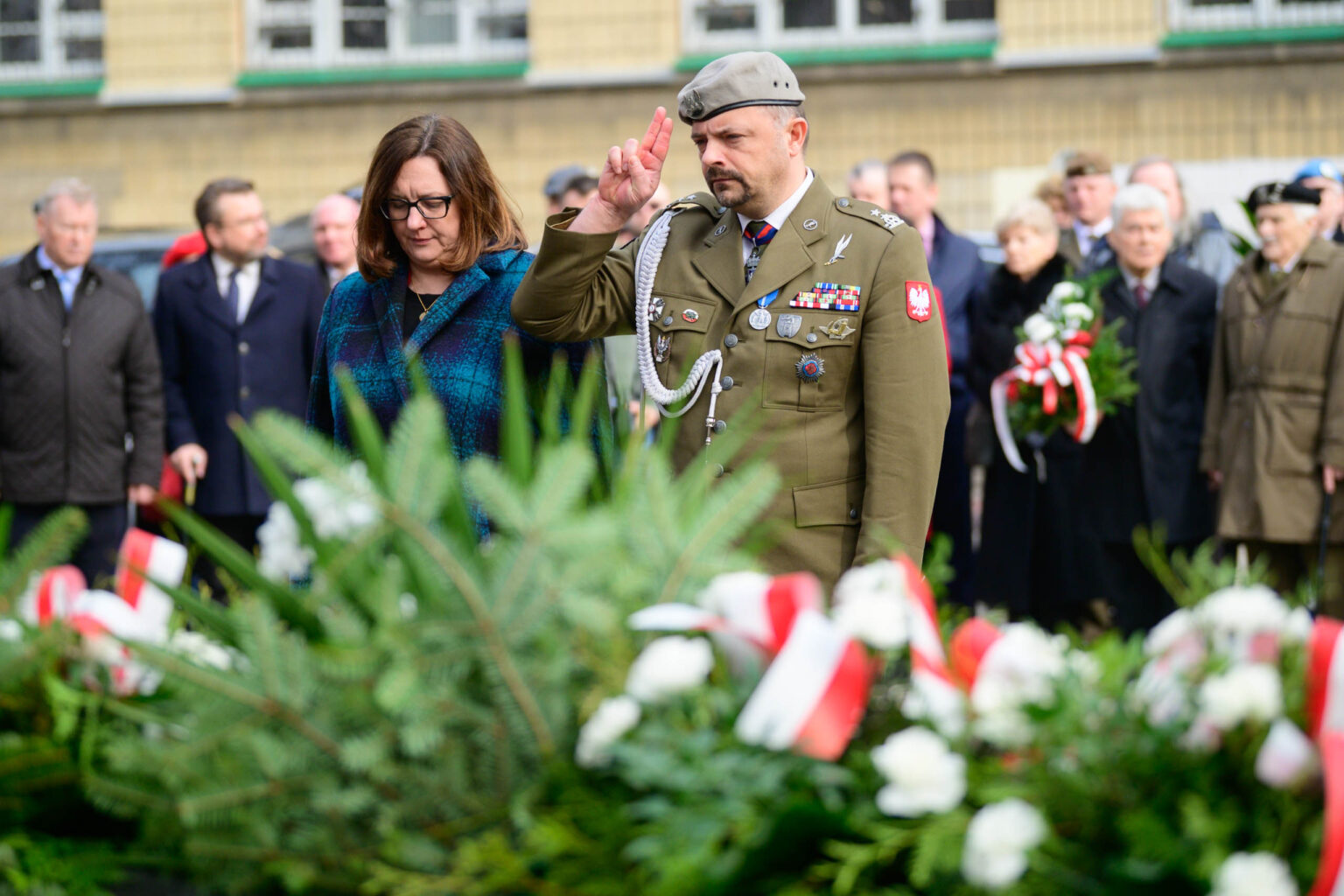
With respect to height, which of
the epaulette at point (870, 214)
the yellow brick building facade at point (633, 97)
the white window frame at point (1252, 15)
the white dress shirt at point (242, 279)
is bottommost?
the white dress shirt at point (242, 279)

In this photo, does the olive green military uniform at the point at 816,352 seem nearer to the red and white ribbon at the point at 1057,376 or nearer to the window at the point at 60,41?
the red and white ribbon at the point at 1057,376

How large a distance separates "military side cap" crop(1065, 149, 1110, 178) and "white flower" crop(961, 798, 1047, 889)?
6.66 m

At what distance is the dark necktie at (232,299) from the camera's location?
22.4 feet

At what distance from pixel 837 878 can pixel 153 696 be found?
0.74m

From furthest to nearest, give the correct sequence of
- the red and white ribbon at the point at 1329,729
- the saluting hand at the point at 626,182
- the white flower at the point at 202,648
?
the saluting hand at the point at 626,182 → the white flower at the point at 202,648 → the red and white ribbon at the point at 1329,729

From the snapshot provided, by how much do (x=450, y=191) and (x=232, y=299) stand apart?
11.7 ft

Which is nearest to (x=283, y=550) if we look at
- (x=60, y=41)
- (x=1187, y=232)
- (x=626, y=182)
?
(x=626, y=182)

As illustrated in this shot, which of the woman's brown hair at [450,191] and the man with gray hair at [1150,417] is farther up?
the woman's brown hair at [450,191]

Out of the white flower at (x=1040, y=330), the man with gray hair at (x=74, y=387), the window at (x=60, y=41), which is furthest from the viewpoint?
the window at (x=60, y=41)

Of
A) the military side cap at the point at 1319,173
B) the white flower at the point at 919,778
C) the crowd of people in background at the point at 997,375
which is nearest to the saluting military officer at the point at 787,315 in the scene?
the white flower at the point at 919,778

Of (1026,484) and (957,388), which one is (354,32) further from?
(1026,484)

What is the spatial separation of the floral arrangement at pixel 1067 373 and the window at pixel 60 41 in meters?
12.2

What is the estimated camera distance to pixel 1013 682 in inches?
56.1

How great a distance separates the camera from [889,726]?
1.47 meters
